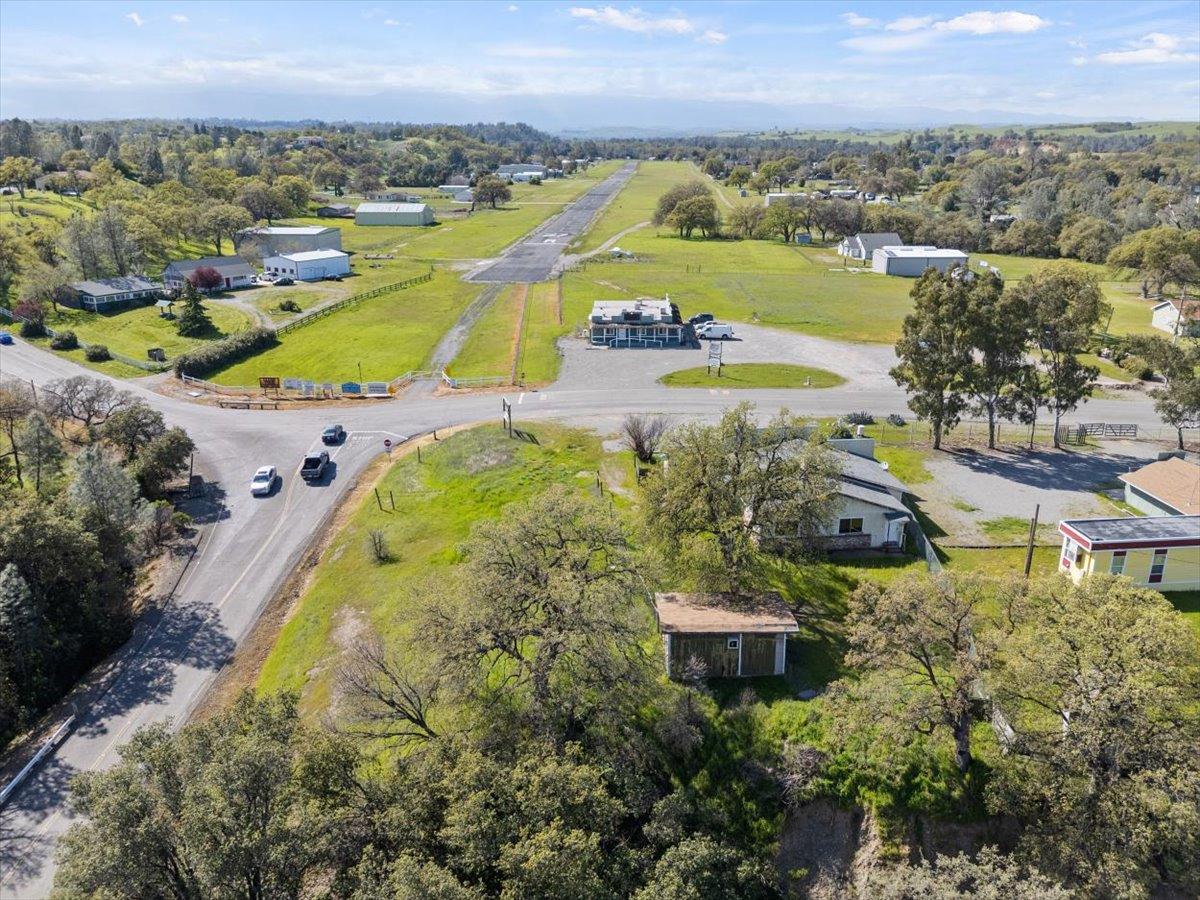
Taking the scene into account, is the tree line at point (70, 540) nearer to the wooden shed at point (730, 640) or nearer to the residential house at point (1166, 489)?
the wooden shed at point (730, 640)

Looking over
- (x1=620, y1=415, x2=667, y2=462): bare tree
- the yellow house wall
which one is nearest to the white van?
(x1=620, y1=415, x2=667, y2=462): bare tree

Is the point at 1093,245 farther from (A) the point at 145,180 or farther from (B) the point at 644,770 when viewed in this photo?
(A) the point at 145,180

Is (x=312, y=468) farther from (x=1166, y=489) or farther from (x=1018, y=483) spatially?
(x=1166, y=489)

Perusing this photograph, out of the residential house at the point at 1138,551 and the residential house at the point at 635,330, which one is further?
the residential house at the point at 635,330

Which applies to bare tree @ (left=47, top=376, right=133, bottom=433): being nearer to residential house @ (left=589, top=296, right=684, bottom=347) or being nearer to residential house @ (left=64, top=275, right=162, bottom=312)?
residential house @ (left=64, top=275, right=162, bottom=312)

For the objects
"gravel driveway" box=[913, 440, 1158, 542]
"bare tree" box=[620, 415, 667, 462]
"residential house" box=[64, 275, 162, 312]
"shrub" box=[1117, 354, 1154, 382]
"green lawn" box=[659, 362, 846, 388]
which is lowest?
"gravel driveway" box=[913, 440, 1158, 542]

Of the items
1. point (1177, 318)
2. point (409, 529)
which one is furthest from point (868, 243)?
point (409, 529)

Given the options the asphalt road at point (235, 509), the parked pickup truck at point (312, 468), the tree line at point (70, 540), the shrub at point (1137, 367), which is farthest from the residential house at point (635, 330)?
the shrub at point (1137, 367)
